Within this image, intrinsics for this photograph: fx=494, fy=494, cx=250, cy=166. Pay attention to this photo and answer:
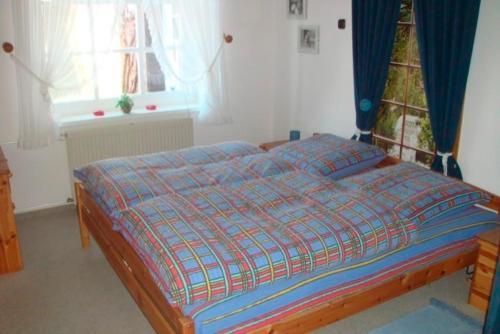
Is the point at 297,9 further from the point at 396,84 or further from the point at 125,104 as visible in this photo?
the point at 125,104

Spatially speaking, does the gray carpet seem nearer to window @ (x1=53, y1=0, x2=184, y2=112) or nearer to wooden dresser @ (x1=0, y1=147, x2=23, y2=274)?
wooden dresser @ (x1=0, y1=147, x2=23, y2=274)

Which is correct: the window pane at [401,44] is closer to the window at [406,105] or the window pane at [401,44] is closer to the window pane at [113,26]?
the window at [406,105]

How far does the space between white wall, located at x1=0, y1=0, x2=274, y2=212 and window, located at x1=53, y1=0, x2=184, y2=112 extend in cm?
42

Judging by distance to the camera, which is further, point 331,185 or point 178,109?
point 178,109

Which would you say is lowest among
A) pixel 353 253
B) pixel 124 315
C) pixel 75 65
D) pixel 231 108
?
pixel 124 315

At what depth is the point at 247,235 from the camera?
7.59 feet

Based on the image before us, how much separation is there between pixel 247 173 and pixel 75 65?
176 centimetres

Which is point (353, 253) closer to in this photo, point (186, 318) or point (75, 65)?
point (186, 318)

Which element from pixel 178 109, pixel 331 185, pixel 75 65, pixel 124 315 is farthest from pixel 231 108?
pixel 124 315

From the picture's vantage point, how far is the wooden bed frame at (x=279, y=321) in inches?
86.7

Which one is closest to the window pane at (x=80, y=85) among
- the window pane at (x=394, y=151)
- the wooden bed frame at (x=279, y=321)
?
the wooden bed frame at (x=279, y=321)

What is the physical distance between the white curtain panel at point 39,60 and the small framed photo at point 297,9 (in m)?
1.85

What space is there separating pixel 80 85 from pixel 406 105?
2.51 meters

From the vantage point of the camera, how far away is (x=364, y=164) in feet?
11.4
